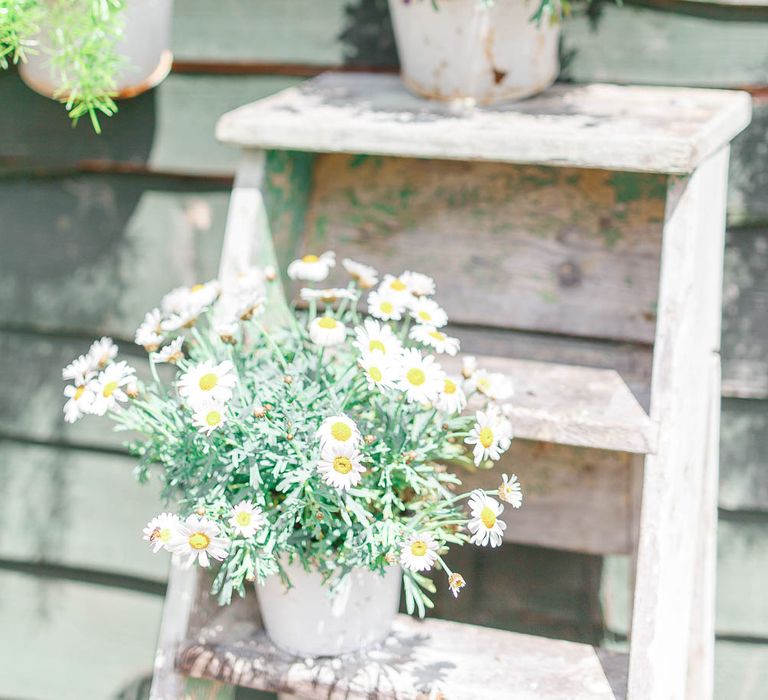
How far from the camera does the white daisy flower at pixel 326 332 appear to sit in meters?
0.94

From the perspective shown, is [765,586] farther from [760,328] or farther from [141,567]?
[141,567]

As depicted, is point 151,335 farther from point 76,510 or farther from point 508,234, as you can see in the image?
point 76,510

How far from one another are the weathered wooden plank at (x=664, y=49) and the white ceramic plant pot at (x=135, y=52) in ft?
1.80

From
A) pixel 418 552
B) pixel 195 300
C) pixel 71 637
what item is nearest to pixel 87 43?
pixel 195 300

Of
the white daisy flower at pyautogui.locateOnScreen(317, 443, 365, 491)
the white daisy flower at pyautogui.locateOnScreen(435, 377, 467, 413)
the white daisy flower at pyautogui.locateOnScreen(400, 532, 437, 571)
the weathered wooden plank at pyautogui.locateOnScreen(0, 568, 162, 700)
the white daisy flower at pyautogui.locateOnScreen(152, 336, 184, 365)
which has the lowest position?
the weathered wooden plank at pyautogui.locateOnScreen(0, 568, 162, 700)

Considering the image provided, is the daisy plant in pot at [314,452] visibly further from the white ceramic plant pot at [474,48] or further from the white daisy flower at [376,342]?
the white ceramic plant pot at [474,48]

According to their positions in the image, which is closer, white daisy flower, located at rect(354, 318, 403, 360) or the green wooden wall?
white daisy flower, located at rect(354, 318, 403, 360)

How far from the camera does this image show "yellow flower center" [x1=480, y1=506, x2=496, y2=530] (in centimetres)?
87

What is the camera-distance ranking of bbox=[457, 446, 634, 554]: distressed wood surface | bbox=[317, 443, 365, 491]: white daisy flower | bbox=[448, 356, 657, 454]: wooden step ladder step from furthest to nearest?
Result: bbox=[457, 446, 634, 554]: distressed wood surface, bbox=[448, 356, 657, 454]: wooden step ladder step, bbox=[317, 443, 365, 491]: white daisy flower

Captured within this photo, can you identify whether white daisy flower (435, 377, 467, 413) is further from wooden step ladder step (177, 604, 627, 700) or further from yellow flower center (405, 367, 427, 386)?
wooden step ladder step (177, 604, 627, 700)

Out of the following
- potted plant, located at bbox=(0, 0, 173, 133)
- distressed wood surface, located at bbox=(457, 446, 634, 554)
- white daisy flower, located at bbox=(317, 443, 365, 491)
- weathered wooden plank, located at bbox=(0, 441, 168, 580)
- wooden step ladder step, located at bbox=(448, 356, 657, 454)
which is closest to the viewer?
white daisy flower, located at bbox=(317, 443, 365, 491)

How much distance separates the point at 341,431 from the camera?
865mm

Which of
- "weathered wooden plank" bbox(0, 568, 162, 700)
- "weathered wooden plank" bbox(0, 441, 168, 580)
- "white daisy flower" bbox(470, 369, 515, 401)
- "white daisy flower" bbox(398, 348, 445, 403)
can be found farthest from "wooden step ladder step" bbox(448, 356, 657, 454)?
"weathered wooden plank" bbox(0, 568, 162, 700)

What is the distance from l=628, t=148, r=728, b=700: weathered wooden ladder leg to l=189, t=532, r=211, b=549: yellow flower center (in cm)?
44
